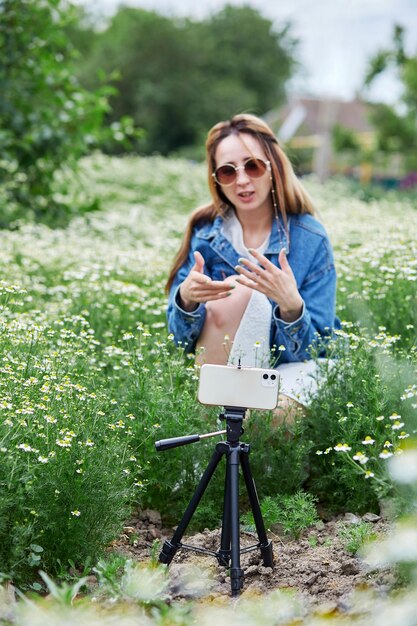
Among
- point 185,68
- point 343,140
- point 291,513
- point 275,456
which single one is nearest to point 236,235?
point 275,456

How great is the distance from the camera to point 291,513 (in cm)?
317

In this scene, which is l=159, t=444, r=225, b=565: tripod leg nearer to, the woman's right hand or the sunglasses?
the woman's right hand

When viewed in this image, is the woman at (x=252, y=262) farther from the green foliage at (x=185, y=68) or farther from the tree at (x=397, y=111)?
the green foliage at (x=185, y=68)

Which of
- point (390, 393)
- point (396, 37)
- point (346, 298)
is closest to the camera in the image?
point (390, 393)

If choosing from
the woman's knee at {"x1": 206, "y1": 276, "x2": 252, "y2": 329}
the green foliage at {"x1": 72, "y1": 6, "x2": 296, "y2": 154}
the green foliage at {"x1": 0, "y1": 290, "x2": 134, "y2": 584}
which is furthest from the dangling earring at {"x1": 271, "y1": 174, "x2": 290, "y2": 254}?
the green foliage at {"x1": 72, "y1": 6, "x2": 296, "y2": 154}

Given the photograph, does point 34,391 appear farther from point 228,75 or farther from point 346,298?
point 228,75

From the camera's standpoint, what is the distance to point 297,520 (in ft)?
10.4

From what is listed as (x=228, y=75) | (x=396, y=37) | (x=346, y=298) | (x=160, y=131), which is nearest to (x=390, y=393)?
(x=346, y=298)

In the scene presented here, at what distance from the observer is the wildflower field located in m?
2.32

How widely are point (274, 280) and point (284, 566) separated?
1.07 metres

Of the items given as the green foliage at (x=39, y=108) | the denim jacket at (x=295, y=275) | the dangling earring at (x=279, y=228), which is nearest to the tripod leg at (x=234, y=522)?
the denim jacket at (x=295, y=275)

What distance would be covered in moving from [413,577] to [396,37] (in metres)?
23.7

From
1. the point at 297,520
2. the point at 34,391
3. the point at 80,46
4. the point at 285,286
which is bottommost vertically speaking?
the point at 297,520

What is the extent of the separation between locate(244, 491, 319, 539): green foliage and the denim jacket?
67 centimetres
